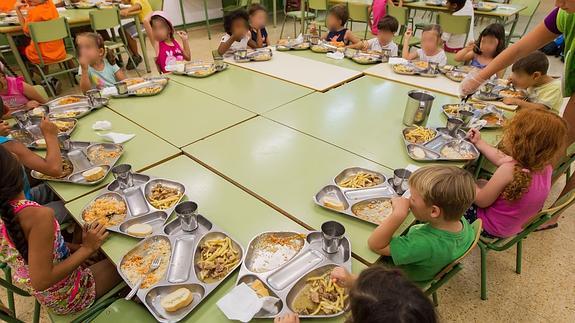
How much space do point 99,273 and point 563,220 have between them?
3.07 m

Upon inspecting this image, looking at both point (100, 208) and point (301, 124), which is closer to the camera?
point (100, 208)

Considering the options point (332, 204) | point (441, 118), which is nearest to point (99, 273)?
point (332, 204)

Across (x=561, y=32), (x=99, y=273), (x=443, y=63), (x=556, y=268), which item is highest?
(x=561, y=32)

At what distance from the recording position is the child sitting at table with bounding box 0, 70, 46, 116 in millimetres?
2410

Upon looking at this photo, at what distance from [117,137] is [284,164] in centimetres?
101

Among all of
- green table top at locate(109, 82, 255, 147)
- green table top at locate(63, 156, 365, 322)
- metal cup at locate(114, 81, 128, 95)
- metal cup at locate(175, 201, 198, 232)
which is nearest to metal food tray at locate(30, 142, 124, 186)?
green table top at locate(63, 156, 365, 322)

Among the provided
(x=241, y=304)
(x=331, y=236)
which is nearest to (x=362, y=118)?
(x=331, y=236)

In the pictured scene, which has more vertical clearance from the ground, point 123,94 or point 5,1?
point 5,1

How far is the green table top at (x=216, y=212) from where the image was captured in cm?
107

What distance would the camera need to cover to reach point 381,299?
0.74 meters

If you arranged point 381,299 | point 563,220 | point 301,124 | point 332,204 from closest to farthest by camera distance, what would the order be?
point 381,299 < point 332,204 < point 301,124 < point 563,220

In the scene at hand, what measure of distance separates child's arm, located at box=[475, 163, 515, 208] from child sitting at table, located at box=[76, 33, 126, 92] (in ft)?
9.29

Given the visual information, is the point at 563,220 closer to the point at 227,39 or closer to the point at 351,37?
the point at 351,37

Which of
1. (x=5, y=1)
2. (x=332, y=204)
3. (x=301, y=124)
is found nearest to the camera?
(x=332, y=204)
